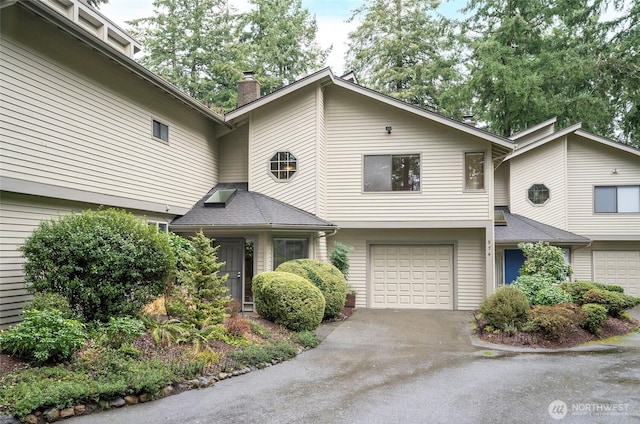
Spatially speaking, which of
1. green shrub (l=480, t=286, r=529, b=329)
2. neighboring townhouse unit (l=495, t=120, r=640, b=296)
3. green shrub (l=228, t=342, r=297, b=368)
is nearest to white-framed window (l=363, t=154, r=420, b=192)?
green shrub (l=480, t=286, r=529, b=329)

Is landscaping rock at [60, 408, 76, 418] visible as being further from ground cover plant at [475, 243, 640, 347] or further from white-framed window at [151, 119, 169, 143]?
ground cover plant at [475, 243, 640, 347]

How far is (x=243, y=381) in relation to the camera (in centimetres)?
698

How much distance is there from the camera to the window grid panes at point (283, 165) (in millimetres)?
14383

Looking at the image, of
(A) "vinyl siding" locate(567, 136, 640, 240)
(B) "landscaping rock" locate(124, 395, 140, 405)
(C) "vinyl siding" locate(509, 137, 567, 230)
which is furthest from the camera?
(A) "vinyl siding" locate(567, 136, 640, 240)

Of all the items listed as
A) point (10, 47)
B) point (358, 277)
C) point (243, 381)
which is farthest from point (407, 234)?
point (10, 47)

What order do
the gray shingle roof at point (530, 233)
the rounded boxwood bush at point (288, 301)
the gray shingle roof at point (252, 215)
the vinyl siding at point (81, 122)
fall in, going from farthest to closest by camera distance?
the gray shingle roof at point (530, 233) → the gray shingle roof at point (252, 215) → the rounded boxwood bush at point (288, 301) → the vinyl siding at point (81, 122)

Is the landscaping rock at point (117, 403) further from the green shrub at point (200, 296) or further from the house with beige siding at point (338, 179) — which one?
the house with beige siding at point (338, 179)

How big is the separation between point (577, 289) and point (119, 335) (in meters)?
11.4

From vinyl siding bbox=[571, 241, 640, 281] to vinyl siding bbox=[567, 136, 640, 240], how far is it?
0.51 m

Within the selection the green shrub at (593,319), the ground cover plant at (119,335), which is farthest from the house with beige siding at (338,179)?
the green shrub at (593,319)

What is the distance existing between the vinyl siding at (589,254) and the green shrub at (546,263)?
4847mm

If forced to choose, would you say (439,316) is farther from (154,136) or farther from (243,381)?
(154,136)

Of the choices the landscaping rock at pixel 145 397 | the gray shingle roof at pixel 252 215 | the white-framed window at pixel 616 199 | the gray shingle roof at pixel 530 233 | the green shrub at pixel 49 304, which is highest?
the white-framed window at pixel 616 199

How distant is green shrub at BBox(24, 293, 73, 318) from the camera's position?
6.95m
